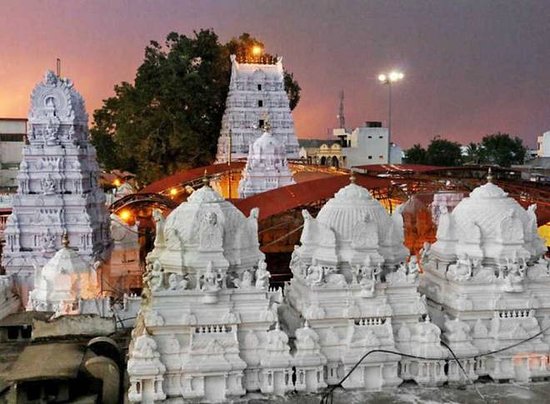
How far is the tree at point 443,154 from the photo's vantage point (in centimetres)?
6662

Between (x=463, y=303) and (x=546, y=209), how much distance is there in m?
11.9

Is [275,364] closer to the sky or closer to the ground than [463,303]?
closer to the ground

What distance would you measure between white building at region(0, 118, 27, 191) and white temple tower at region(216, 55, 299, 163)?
22172mm

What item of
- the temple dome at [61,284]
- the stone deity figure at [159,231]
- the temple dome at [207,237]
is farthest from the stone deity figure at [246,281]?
the temple dome at [61,284]

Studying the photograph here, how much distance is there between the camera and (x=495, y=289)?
1559 centimetres

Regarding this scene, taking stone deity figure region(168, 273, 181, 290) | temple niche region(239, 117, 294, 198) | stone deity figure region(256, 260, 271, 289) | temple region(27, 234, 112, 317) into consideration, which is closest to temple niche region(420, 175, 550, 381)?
stone deity figure region(256, 260, 271, 289)

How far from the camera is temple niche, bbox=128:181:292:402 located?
1382cm

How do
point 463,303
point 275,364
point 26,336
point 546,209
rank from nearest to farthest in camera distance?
point 275,364, point 463,303, point 26,336, point 546,209

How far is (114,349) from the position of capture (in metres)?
16.0

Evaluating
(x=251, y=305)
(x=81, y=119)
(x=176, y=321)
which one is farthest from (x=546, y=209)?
(x=81, y=119)

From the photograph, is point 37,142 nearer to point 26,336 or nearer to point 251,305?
point 26,336

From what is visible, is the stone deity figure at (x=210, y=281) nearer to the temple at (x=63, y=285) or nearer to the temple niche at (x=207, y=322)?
the temple niche at (x=207, y=322)

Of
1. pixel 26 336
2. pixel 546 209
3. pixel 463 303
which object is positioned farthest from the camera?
pixel 546 209

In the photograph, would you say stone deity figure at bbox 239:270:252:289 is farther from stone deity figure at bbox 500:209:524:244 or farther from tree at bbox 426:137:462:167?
tree at bbox 426:137:462:167
